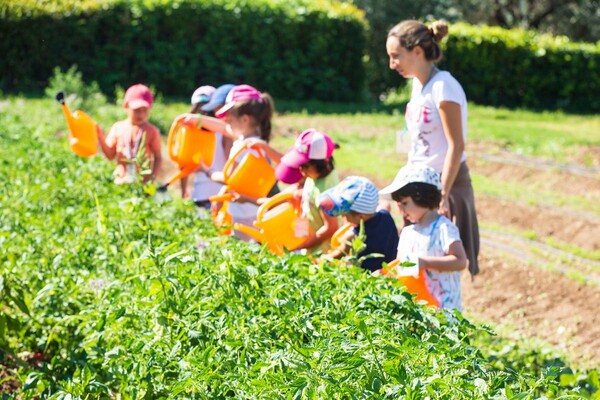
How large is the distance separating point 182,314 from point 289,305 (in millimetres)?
394

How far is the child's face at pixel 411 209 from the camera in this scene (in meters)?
4.50

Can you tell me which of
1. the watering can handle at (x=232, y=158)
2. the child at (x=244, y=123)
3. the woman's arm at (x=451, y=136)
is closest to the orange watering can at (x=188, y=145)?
the child at (x=244, y=123)

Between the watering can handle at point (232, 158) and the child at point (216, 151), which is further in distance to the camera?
the child at point (216, 151)

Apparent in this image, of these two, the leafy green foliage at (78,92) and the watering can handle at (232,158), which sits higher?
the watering can handle at (232,158)

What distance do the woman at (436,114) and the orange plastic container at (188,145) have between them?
5.47 feet

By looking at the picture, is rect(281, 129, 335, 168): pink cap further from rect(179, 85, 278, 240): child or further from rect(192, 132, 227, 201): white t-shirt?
rect(192, 132, 227, 201): white t-shirt

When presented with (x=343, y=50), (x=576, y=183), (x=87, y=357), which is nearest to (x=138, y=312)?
(x=87, y=357)

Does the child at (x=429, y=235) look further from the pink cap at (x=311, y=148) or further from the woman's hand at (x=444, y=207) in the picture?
the pink cap at (x=311, y=148)

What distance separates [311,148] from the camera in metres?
5.15

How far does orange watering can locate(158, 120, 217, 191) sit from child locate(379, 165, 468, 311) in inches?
81.3

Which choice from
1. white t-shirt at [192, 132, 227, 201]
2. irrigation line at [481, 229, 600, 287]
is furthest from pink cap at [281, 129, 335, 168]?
irrigation line at [481, 229, 600, 287]

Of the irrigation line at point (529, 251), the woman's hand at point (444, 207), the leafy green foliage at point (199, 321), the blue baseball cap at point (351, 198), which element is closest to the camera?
the leafy green foliage at point (199, 321)

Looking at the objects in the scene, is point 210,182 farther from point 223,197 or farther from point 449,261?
point 449,261

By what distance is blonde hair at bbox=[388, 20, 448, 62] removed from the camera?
4.96 meters
